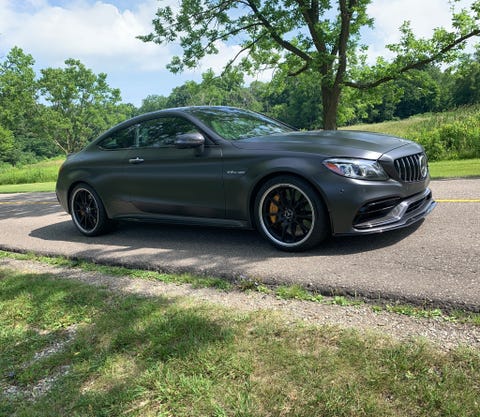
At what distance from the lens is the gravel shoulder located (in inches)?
99.7

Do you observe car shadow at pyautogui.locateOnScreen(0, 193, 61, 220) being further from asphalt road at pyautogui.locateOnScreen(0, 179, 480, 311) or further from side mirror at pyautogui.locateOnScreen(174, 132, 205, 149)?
side mirror at pyautogui.locateOnScreen(174, 132, 205, 149)

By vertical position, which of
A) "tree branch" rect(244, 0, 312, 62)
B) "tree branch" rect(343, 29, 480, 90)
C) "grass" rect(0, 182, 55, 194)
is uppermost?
"tree branch" rect(244, 0, 312, 62)

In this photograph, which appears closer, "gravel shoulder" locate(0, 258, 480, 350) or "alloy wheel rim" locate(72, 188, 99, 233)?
"gravel shoulder" locate(0, 258, 480, 350)

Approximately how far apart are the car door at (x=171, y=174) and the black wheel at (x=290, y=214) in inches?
21.9

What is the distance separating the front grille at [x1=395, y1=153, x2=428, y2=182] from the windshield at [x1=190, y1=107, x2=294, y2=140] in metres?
1.63

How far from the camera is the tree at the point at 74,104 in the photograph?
48.4 m

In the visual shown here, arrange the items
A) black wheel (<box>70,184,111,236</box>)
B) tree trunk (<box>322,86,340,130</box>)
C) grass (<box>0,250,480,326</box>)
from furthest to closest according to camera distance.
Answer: tree trunk (<box>322,86,340,130</box>) → black wheel (<box>70,184,111,236</box>) → grass (<box>0,250,480,326</box>)

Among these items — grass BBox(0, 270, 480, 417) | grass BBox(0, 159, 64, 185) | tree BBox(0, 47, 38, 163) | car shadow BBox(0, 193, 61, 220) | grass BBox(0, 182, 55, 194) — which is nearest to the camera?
grass BBox(0, 270, 480, 417)

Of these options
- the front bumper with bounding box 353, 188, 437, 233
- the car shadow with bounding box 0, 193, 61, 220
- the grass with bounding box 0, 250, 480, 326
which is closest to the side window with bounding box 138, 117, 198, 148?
the grass with bounding box 0, 250, 480, 326

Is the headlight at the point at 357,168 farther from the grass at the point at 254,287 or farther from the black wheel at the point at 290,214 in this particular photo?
the grass at the point at 254,287

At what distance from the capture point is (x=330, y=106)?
14.2m

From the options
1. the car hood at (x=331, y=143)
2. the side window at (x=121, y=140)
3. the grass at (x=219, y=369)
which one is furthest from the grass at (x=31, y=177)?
the grass at (x=219, y=369)

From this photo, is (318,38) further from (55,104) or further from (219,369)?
(55,104)

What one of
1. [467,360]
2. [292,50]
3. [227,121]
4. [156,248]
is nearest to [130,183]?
[156,248]
